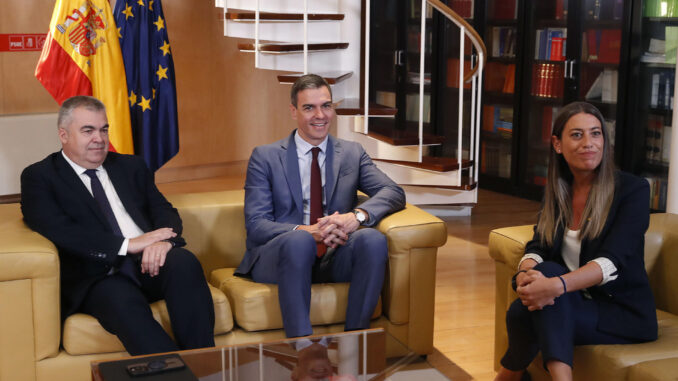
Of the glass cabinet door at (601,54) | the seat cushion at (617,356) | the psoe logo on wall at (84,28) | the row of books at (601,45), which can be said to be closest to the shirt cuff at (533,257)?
the seat cushion at (617,356)

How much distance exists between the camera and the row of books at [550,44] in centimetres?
641

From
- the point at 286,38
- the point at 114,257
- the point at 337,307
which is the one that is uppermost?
the point at 286,38

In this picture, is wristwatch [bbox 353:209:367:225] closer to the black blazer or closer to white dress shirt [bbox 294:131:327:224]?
white dress shirt [bbox 294:131:327:224]

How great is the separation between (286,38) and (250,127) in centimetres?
213

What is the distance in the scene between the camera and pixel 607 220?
2713 millimetres

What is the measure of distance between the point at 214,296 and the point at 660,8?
4.02 meters

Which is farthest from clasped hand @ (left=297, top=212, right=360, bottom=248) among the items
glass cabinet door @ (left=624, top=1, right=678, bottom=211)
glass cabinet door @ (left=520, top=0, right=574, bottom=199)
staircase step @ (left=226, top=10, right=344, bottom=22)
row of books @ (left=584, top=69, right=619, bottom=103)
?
glass cabinet door @ (left=520, top=0, right=574, bottom=199)

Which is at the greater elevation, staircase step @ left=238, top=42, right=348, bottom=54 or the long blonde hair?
staircase step @ left=238, top=42, right=348, bottom=54

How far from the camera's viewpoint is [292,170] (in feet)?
11.1

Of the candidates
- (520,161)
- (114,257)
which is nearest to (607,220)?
(114,257)

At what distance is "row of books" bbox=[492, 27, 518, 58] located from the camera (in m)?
6.92

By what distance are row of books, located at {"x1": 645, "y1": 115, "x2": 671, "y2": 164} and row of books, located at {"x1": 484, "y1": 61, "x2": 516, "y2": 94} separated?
140 cm

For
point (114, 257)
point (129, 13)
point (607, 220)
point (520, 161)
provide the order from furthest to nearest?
point (520, 161), point (129, 13), point (114, 257), point (607, 220)

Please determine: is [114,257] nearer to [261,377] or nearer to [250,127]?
[261,377]
